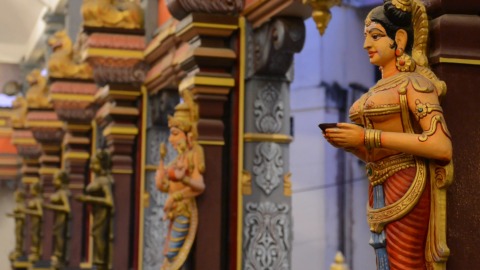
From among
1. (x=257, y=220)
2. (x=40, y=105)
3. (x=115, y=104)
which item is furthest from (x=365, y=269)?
(x=40, y=105)

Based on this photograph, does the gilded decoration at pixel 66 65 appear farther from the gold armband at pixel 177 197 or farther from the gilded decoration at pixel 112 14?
the gold armband at pixel 177 197

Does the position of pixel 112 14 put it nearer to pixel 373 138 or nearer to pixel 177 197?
pixel 177 197

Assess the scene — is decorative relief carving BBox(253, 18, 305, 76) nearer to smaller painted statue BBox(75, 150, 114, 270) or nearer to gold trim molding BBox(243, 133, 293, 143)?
gold trim molding BBox(243, 133, 293, 143)

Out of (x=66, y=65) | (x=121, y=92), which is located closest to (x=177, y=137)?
(x=121, y=92)

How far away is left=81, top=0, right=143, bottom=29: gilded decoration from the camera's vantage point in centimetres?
858

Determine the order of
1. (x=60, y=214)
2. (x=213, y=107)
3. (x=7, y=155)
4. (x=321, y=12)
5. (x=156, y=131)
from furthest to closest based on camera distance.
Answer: (x=7, y=155) < (x=60, y=214) < (x=156, y=131) < (x=213, y=107) < (x=321, y=12)

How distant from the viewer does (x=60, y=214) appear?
1221 centimetres

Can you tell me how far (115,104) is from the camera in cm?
933

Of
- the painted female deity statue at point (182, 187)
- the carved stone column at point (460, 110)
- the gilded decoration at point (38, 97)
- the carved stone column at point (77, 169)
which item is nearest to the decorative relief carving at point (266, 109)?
the painted female deity statue at point (182, 187)

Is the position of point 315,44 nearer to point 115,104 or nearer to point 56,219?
point 115,104

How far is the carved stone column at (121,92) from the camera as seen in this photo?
8.59 m

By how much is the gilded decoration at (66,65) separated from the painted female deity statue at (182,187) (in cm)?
508

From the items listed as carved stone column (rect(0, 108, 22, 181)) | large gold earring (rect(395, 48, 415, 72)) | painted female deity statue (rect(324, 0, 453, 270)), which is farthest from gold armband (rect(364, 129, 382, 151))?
carved stone column (rect(0, 108, 22, 181))

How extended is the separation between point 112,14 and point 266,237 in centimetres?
309
